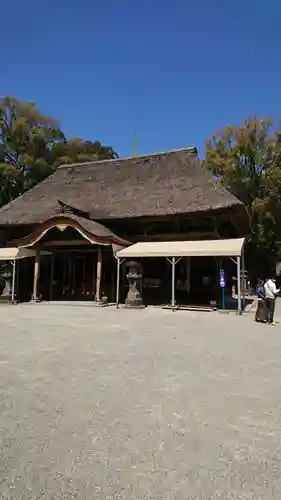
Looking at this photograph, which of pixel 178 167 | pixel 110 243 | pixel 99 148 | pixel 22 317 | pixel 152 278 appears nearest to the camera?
pixel 22 317

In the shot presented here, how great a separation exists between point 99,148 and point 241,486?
36342mm

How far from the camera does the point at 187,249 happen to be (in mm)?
13102

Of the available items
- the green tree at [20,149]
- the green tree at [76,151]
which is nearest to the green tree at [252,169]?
the green tree at [76,151]

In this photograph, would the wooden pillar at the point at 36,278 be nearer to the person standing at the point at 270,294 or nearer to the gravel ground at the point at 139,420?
the gravel ground at the point at 139,420

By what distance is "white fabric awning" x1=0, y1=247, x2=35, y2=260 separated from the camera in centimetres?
1519

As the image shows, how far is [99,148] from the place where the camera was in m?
36.2

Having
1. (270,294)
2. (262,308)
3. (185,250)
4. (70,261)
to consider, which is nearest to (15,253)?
(70,261)

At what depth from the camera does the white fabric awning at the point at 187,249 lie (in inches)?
488

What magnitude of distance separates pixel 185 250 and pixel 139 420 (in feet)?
32.6

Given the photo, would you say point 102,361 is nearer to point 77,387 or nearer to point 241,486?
point 77,387

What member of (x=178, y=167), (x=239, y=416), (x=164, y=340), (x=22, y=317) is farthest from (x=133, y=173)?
(x=239, y=416)

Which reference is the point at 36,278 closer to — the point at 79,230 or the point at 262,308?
the point at 79,230

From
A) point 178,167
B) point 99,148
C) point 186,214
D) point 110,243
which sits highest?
point 99,148

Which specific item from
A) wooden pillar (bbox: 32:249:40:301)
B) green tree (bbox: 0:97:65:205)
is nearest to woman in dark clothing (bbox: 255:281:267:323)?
wooden pillar (bbox: 32:249:40:301)
